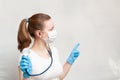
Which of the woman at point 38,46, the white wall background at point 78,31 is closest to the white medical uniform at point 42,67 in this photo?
the woman at point 38,46

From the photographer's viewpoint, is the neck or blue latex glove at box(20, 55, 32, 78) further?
the neck

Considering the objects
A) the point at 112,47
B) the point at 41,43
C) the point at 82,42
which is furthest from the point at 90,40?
the point at 41,43

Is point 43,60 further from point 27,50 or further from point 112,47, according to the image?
point 112,47

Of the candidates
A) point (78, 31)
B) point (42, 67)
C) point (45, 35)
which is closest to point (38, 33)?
point (45, 35)

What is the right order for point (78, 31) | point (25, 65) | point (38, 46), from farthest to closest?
point (78, 31) → point (38, 46) → point (25, 65)

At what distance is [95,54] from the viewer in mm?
1937

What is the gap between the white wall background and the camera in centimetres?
157

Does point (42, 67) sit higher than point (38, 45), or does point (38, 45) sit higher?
point (38, 45)

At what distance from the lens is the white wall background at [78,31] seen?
157 centimetres

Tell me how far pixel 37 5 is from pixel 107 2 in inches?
21.8

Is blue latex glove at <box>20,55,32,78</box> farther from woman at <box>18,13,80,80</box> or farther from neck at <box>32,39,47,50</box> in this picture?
neck at <box>32,39,47,50</box>

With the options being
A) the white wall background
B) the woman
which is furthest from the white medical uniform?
the white wall background

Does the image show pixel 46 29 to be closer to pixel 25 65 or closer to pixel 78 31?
pixel 25 65

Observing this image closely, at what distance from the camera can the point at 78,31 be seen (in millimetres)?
1848
